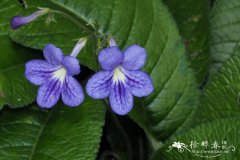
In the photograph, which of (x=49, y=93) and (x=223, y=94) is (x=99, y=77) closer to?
(x=49, y=93)

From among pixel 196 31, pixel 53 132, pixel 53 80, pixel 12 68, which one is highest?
pixel 196 31

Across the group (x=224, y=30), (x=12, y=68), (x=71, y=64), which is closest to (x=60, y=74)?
(x=71, y=64)

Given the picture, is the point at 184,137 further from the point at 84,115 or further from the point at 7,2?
the point at 7,2

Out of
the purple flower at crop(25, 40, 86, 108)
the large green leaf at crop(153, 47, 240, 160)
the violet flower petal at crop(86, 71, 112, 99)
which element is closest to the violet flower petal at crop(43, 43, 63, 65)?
the purple flower at crop(25, 40, 86, 108)

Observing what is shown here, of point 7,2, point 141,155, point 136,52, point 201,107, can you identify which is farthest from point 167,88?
point 7,2

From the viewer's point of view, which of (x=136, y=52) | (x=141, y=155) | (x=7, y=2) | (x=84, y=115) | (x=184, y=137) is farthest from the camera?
(x=141, y=155)

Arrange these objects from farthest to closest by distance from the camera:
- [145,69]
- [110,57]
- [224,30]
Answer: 1. [224,30]
2. [145,69]
3. [110,57]
